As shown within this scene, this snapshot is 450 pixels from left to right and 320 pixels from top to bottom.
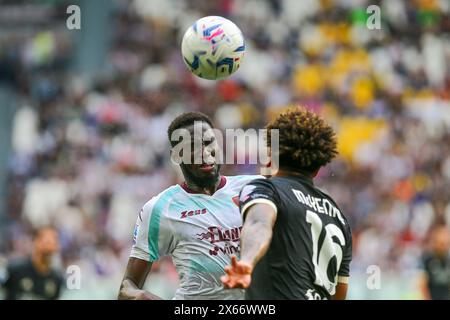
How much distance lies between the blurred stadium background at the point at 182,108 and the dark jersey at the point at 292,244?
28.1 ft

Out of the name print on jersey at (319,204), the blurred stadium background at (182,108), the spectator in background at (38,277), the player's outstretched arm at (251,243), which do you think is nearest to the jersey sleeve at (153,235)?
the name print on jersey at (319,204)

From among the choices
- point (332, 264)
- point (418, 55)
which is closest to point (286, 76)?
point (418, 55)

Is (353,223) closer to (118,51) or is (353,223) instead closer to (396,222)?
(396,222)

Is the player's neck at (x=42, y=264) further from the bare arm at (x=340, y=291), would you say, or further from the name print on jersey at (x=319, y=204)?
the name print on jersey at (x=319, y=204)

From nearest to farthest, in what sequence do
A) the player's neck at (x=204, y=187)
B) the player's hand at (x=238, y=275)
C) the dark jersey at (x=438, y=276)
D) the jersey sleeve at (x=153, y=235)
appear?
1. the player's hand at (x=238, y=275)
2. the jersey sleeve at (x=153, y=235)
3. the player's neck at (x=204, y=187)
4. the dark jersey at (x=438, y=276)

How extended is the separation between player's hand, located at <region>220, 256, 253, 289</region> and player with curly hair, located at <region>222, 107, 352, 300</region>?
192 millimetres

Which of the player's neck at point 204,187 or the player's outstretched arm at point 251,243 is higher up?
the player's neck at point 204,187

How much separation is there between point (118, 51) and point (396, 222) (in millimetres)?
7575

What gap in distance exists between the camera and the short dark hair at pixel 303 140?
6449 mm

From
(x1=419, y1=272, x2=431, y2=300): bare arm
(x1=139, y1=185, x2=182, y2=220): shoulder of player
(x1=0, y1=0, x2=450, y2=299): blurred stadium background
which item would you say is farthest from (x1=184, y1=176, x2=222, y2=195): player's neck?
(x1=0, y1=0, x2=450, y2=299): blurred stadium background

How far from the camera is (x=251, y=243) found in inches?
234

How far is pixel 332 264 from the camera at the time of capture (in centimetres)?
651

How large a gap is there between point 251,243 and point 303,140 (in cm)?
81

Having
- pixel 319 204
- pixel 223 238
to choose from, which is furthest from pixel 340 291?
pixel 223 238
